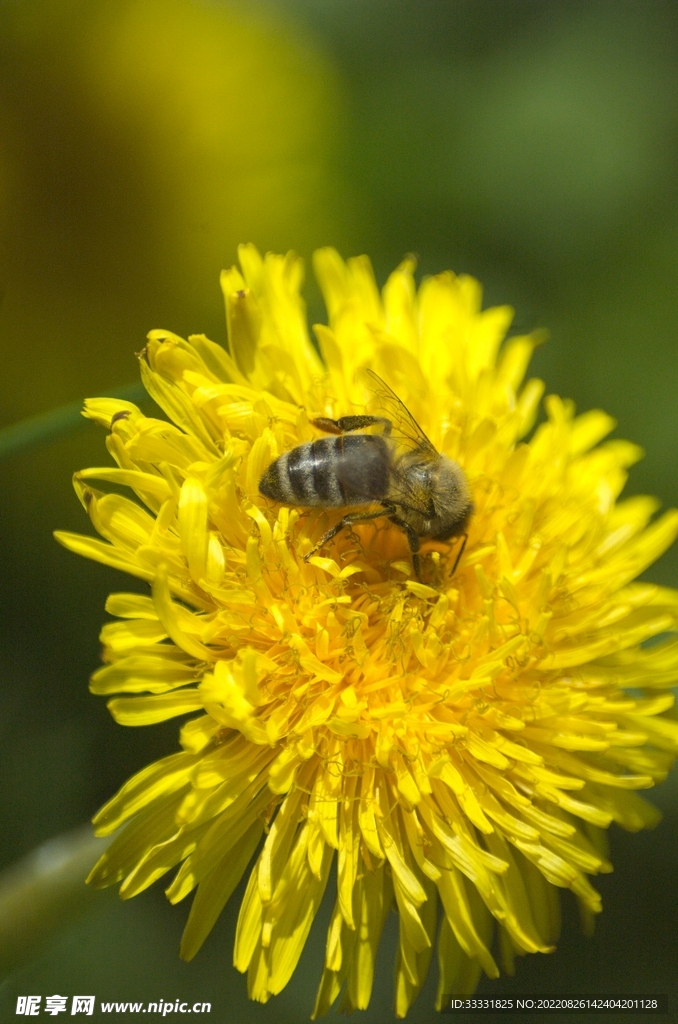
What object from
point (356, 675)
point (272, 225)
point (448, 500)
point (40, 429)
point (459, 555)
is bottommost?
point (356, 675)

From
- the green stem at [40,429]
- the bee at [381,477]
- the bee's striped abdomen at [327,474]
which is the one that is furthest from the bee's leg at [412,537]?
the green stem at [40,429]

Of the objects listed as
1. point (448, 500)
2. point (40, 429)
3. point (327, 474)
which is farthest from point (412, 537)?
point (40, 429)

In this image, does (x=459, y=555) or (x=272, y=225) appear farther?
(x=272, y=225)

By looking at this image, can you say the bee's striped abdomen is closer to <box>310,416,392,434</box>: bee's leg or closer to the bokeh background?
<box>310,416,392,434</box>: bee's leg

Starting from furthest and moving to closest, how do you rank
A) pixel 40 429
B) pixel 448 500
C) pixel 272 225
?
pixel 272 225 → pixel 40 429 → pixel 448 500

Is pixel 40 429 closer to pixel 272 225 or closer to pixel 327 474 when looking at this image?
pixel 327 474
